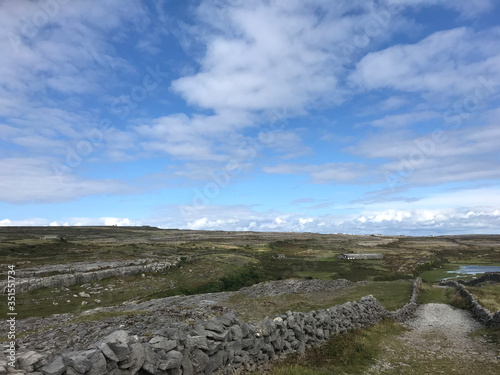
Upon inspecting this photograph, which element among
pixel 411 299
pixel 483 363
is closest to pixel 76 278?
pixel 411 299

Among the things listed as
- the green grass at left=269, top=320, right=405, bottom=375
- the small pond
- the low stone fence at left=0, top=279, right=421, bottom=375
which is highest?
the low stone fence at left=0, top=279, right=421, bottom=375

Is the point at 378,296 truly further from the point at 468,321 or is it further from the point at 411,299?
the point at 468,321

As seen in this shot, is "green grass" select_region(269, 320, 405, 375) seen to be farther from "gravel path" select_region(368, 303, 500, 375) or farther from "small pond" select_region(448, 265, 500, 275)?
"small pond" select_region(448, 265, 500, 275)

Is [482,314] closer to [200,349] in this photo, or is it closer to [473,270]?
[200,349]

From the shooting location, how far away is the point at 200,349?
10453 mm

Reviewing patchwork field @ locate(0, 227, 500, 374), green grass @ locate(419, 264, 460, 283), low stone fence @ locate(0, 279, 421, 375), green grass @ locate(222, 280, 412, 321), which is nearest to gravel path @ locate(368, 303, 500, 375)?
patchwork field @ locate(0, 227, 500, 374)

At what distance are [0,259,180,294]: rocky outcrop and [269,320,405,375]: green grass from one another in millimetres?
37194

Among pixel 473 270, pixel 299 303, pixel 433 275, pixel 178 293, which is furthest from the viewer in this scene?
pixel 473 270

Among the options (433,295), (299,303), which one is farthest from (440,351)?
(433,295)

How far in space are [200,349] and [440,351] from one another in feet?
42.3

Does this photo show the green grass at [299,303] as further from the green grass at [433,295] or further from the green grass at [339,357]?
the green grass at [339,357]

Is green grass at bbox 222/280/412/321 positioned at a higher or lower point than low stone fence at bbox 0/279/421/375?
lower

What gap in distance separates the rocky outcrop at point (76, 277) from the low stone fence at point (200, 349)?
34.9 meters

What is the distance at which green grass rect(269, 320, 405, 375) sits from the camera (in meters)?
11.8
